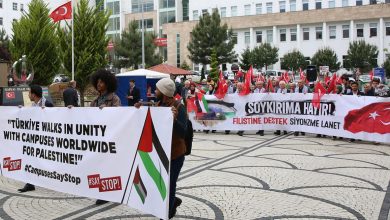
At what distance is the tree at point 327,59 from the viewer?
67000 mm

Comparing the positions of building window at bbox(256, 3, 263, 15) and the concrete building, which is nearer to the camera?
building window at bbox(256, 3, 263, 15)

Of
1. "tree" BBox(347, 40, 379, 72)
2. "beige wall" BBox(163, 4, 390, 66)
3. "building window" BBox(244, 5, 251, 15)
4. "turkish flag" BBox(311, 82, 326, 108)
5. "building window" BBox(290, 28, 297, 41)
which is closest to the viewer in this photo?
"turkish flag" BBox(311, 82, 326, 108)

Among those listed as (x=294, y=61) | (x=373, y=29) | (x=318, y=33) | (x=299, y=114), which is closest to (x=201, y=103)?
(x=299, y=114)

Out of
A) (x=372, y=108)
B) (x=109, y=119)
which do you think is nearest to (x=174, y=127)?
(x=109, y=119)

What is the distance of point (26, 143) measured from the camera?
304 inches

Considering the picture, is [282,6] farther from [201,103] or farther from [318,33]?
[201,103]

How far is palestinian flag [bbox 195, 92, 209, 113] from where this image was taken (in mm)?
16953

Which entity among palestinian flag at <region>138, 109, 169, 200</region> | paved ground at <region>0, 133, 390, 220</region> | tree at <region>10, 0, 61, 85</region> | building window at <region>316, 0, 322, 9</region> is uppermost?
building window at <region>316, 0, 322, 9</region>

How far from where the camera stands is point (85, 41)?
26.3 metres

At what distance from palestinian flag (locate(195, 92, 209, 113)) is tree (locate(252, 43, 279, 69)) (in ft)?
175

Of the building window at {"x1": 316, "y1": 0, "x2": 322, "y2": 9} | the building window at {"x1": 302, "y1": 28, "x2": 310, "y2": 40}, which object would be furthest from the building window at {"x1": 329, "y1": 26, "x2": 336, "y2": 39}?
the building window at {"x1": 316, "y1": 0, "x2": 322, "y2": 9}

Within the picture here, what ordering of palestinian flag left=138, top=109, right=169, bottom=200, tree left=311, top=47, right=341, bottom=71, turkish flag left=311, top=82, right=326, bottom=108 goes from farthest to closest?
1. tree left=311, top=47, right=341, bottom=71
2. turkish flag left=311, top=82, right=326, bottom=108
3. palestinian flag left=138, top=109, right=169, bottom=200

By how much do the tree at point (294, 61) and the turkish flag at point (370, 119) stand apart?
56.2 meters

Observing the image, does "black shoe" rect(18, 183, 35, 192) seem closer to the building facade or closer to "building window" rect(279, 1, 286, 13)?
the building facade
